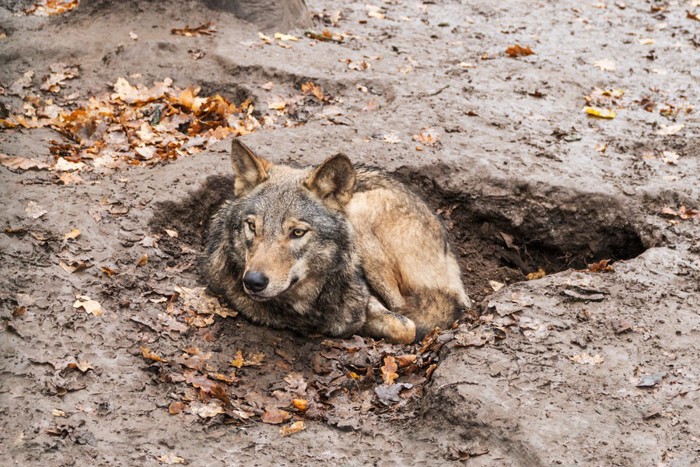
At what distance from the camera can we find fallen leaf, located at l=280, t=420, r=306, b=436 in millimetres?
5859

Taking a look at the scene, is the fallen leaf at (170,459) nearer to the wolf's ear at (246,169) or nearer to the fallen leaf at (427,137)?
the wolf's ear at (246,169)

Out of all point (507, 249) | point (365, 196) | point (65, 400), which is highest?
point (365, 196)

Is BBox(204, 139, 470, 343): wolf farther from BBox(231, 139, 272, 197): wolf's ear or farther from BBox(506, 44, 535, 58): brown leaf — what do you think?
BBox(506, 44, 535, 58): brown leaf

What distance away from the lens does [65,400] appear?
18.4ft

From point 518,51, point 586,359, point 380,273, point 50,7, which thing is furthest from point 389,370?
point 50,7

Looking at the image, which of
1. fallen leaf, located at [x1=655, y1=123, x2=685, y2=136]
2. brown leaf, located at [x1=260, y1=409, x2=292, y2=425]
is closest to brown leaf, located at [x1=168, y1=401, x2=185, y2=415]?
brown leaf, located at [x1=260, y1=409, x2=292, y2=425]

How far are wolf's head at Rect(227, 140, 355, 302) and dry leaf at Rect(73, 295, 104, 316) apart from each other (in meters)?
1.34

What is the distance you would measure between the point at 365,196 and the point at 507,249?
2.56 m

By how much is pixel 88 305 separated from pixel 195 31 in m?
6.84

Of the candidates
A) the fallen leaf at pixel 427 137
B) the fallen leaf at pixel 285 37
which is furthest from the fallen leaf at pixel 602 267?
the fallen leaf at pixel 285 37

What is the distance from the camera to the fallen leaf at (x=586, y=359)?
20.5ft

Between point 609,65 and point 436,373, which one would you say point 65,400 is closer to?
point 436,373

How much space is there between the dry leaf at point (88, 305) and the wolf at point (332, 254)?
124 cm

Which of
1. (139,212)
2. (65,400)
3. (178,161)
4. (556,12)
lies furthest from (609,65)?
(65,400)
